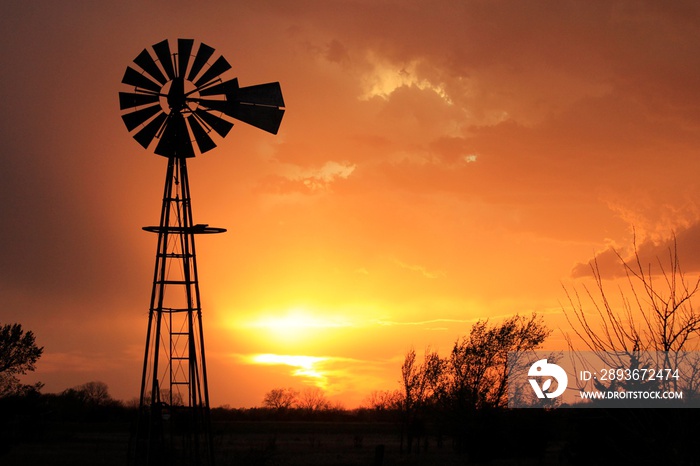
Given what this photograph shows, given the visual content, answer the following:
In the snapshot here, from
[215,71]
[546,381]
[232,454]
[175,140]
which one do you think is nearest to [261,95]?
[215,71]

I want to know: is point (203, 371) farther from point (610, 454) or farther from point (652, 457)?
point (652, 457)

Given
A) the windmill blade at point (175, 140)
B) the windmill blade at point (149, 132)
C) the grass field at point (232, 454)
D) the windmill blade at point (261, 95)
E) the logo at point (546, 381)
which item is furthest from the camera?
the grass field at point (232, 454)

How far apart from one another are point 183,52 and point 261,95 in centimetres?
299

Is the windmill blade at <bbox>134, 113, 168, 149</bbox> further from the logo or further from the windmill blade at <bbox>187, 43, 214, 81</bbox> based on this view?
the logo

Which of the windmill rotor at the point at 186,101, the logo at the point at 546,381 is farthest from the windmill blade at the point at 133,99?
the logo at the point at 546,381

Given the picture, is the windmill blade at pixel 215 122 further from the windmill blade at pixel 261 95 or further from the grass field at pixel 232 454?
the grass field at pixel 232 454

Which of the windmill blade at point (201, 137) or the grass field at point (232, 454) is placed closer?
the windmill blade at point (201, 137)

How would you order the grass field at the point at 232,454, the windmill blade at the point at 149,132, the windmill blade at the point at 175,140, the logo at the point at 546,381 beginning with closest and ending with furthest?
the logo at the point at 546,381, the windmill blade at the point at 175,140, the windmill blade at the point at 149,132, the grass field at the point at 232,454

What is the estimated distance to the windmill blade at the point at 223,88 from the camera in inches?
1018

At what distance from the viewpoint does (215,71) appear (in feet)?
85.1

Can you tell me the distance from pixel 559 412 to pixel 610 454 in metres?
16.8

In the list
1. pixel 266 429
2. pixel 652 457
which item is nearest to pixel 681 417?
pixel 652 457

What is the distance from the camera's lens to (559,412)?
4231 centimetres

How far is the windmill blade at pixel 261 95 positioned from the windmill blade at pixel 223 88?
157 mm
